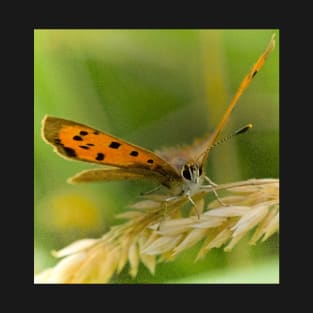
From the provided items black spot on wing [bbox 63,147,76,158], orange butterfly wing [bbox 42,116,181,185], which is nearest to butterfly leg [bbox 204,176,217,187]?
orange butterfly wing [bbox 42,116,181,185]

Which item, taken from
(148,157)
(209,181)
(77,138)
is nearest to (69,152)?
(77,138)

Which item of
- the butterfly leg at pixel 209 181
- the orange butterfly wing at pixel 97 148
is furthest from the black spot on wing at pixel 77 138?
the butterfly leg at pixel 209 181

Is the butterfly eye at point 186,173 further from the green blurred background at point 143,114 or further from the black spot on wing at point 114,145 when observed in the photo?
the black spot on wing at point 114,145

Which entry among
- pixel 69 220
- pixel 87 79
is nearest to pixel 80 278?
pixel 69 220

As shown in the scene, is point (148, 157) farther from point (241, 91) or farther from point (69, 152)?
point (241, 91)

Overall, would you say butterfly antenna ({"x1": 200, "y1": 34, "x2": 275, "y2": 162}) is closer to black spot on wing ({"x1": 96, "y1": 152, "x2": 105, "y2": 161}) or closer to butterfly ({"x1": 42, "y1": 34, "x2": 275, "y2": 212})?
butterfly ({"x1": 42, "y1": 34, "x2": 275, "y2": 212})

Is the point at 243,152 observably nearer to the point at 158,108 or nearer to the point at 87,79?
the point at 158,108
